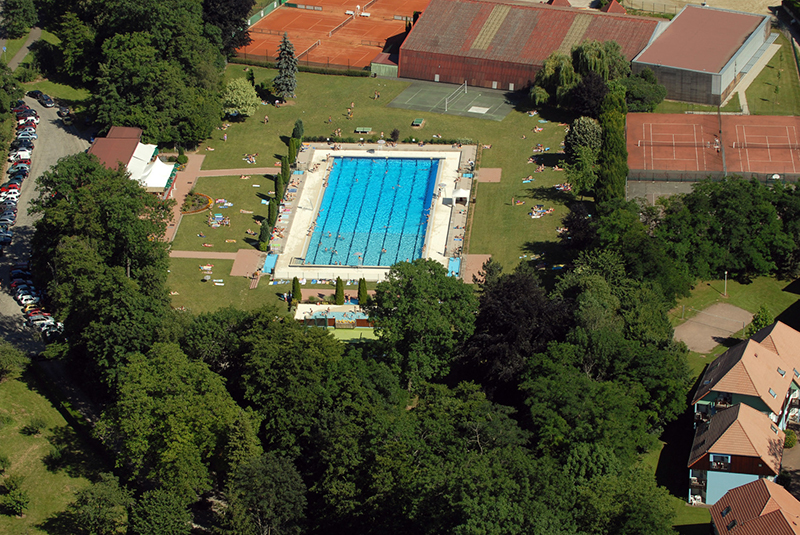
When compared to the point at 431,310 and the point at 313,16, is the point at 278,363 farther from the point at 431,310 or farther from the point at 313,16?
the point at 313,16

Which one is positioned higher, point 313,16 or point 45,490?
point 313,16

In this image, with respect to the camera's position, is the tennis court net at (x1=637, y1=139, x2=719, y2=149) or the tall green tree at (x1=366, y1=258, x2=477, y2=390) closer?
the tall green tree at (x1=366, y1=258, x2=477, y2=390)

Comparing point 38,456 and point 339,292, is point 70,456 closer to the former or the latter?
point 38,456

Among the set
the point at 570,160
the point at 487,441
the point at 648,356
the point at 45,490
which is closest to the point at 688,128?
the point at 570,160

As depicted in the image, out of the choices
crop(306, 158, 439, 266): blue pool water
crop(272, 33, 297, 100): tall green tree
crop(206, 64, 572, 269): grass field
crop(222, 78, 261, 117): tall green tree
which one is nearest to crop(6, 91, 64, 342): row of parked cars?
crop(206, 64, 572, 269): grass field

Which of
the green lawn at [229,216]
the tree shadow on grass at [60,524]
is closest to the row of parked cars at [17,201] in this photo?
the green lawn at [229,216]

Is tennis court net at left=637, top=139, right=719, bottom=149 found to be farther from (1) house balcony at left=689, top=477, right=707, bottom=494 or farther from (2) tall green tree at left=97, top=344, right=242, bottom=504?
(2) tall green tree at left=97, top=344, right=242, bottom=504

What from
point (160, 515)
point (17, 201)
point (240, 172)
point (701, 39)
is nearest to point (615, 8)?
point (701, 39)

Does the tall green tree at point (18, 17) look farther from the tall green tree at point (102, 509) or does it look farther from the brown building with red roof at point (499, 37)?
the tall green tree at point (102, 509)
